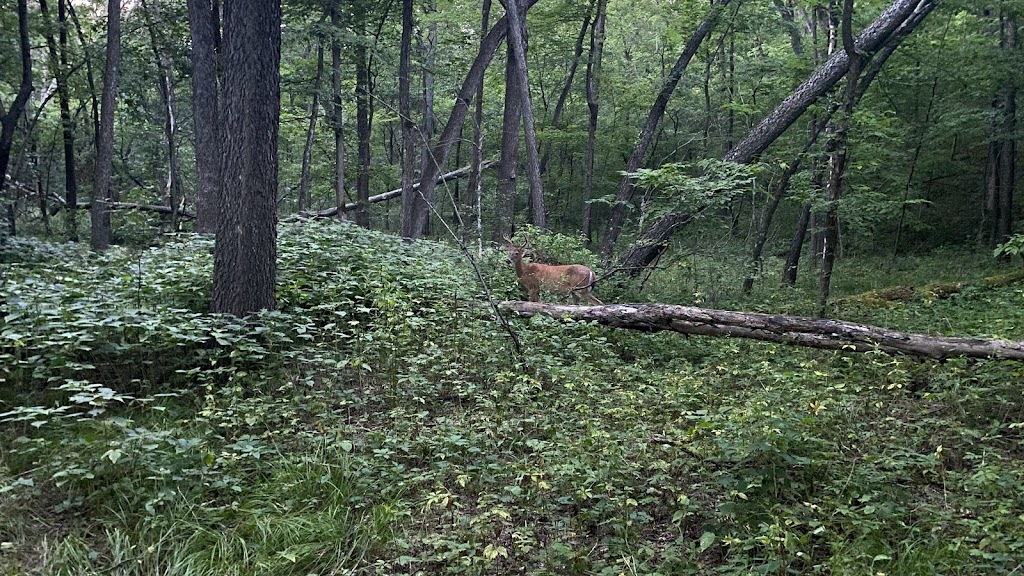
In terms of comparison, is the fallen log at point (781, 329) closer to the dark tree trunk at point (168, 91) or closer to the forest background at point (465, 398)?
the forest background at point (465, 398)

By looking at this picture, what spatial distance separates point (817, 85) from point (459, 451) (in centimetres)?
961

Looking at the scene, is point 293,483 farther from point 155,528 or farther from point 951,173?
point 951,173

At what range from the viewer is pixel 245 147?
5594 mm

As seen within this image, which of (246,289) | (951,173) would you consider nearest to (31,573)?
(246,289)

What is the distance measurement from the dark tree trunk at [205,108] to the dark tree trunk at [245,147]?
4.39 metres

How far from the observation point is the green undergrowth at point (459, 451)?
3068mm

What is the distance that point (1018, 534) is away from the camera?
2.80 metres

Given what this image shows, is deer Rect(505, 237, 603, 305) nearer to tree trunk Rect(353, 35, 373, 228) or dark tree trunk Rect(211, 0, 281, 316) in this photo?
dark tree trunk Rect(211, 0, 281, 316)

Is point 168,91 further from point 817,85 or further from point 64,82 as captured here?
point 817,85

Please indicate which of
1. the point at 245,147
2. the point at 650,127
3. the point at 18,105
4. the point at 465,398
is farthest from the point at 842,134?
the point at 18,105

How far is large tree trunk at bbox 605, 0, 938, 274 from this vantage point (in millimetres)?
9539

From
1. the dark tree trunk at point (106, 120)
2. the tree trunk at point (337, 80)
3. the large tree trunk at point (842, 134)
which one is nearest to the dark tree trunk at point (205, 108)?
the dark tree trunk at point (106, 120)

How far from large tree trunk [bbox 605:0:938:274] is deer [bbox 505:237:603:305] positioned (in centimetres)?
117

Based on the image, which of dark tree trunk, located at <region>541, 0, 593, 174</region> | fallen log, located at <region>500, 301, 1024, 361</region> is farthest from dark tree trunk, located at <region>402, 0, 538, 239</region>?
fallen log, located at <region>500, 301, 1024, 361</region>
